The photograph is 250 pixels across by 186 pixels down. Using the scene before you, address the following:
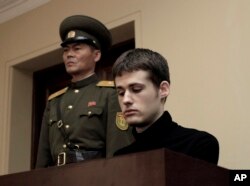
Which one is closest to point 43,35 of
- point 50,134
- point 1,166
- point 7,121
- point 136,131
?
point 7,121

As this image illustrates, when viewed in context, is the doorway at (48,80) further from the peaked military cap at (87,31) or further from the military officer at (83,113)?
the military officer at (83,113)

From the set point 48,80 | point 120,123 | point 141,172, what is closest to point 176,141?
point 141,172

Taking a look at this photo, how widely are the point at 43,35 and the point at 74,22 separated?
1.25 metres

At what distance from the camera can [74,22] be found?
6.72ft

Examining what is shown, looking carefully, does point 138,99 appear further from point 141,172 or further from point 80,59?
point 80,59

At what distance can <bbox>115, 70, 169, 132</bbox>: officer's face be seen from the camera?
1.33m

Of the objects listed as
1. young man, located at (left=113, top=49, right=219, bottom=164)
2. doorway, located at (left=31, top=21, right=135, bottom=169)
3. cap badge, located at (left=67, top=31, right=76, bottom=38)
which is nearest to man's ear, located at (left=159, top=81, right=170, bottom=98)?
young man, located at (left=113, top=49, right=219, bottom=164)

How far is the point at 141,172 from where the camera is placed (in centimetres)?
96

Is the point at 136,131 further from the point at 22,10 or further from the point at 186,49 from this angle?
the point at 22,10

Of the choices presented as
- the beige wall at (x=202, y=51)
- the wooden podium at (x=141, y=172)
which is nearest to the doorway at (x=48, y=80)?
the beige wall at (x=202, y=51)

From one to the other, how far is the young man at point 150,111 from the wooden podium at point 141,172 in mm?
208

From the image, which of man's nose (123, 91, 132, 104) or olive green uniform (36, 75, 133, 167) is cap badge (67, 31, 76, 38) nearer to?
olive green uniform (36, 75, 133, 167)

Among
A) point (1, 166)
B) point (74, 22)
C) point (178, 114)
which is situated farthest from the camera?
point (1, 166)

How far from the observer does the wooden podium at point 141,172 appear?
94cm
